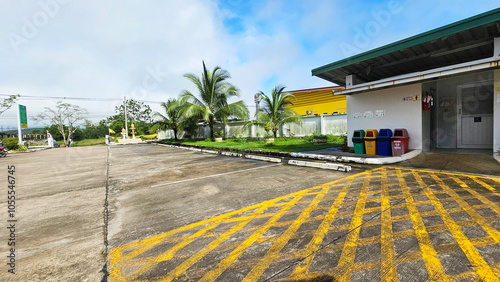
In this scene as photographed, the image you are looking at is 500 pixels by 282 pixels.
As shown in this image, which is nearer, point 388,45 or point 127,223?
point 127,223

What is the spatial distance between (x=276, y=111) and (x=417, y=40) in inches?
343

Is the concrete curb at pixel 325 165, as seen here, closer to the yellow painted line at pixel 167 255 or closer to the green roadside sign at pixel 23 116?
the yellow painted line at pixel 167 255

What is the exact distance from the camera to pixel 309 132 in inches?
626

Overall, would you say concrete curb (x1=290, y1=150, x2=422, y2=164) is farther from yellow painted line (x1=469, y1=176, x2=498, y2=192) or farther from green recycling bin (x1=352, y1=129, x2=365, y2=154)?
yellow painted line (x1=469, y1=176, x2=498, y2=192)

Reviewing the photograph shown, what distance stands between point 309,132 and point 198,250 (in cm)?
1464

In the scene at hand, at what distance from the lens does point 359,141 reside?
786 centimetres

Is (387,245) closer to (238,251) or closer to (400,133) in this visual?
(238,251)

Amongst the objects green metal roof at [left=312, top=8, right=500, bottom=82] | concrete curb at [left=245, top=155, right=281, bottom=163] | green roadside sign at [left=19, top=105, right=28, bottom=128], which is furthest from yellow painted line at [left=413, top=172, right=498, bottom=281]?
green roadside sign at [left=19, top=105, right=28, bottom=128]

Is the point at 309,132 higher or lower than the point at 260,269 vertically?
higher

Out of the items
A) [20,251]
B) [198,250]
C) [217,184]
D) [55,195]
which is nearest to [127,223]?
[20,251]

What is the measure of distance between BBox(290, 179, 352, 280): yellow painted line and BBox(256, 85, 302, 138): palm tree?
35.9 feet

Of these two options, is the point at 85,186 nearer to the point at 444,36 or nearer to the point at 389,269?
the point at 389,269

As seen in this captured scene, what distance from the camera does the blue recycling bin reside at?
731 centimetres

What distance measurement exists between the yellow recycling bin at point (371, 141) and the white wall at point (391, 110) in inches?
26.5
